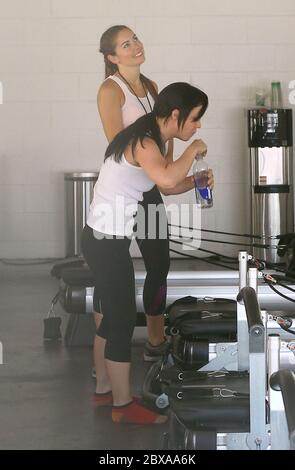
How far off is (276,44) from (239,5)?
438 millimetres

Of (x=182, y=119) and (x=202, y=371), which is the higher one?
(x=182, y=119)

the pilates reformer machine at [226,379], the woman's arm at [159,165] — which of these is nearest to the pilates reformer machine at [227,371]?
the pilates reformer machine at [226,379]

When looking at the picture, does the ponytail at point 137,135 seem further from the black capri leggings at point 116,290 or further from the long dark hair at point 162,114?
the black capri leggings at point 116,290

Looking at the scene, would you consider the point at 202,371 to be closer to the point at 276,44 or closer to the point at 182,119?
the point at 182,119

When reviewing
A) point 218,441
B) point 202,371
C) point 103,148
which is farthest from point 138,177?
point 103,148

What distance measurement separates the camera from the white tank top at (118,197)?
136 inches

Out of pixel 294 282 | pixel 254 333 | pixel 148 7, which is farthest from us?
pixel 148 7

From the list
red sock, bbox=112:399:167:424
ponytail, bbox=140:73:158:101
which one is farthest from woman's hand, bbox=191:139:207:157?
red sock, bbox=112:399:167:424

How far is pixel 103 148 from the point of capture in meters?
7.88

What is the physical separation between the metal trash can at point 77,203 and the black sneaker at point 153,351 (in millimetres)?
3130

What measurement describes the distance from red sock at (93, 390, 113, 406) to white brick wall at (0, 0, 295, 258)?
13.4 feet

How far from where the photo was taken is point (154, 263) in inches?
161
